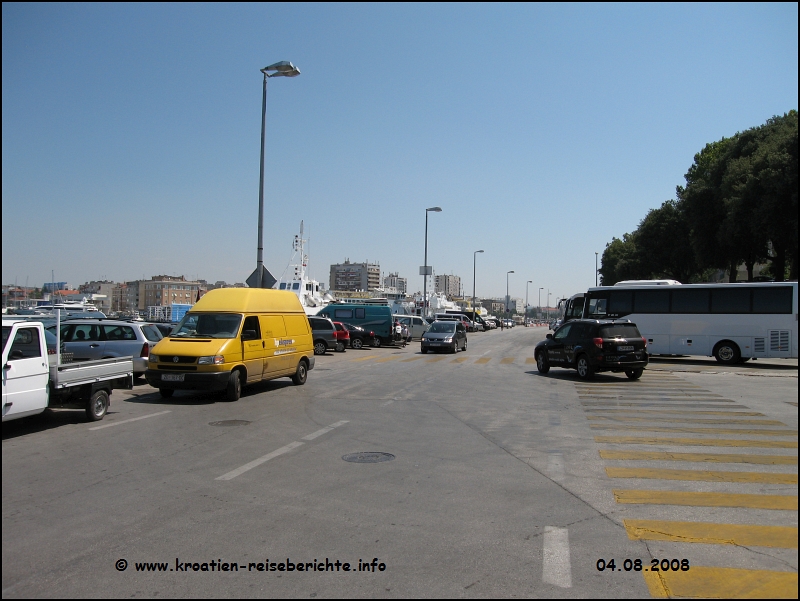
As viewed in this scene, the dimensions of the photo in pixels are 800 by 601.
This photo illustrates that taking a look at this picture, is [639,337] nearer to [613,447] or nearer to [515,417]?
[515,417]

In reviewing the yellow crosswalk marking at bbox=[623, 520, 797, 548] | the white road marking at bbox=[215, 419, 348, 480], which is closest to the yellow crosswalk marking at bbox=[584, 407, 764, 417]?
the white road marking at bbox=[215, 419, 348, 480]

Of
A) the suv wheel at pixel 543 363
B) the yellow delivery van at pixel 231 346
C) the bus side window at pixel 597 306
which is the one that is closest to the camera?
the yellow delivery van at pixel 231 346

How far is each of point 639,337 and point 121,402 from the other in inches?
548

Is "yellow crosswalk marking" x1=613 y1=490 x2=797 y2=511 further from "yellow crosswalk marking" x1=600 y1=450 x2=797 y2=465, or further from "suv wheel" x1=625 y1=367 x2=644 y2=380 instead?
"suv wheel" x1=625 y1=367 x2=644 y2=380

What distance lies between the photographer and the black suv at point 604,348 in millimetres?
17359

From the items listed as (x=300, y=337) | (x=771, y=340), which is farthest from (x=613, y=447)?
(x=300, y=337)

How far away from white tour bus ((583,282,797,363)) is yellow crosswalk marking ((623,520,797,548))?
63.2 inches

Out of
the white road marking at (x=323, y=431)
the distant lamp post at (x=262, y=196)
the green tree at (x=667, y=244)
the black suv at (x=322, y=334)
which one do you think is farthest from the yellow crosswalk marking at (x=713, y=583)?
the green tree at (x=667, y=244)

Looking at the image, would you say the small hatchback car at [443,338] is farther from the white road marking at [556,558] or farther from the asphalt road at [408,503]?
the white road marking at [556,558]

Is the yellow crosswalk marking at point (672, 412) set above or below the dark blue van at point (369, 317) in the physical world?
below

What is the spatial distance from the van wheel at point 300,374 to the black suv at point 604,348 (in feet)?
27.1

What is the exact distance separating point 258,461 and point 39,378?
402 centimetres

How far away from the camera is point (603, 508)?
5.98m

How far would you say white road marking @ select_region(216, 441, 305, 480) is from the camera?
723cm
